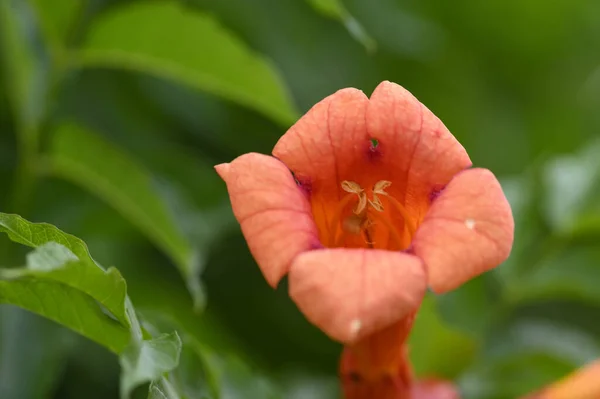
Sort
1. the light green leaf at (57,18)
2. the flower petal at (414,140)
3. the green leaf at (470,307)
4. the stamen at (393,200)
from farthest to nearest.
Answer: the green leaf at (470,307), the light green leaf at (57,18), the stamen at (393,200), the flower petal at (414,140)

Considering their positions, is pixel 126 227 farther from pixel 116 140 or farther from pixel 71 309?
pixel 71 309

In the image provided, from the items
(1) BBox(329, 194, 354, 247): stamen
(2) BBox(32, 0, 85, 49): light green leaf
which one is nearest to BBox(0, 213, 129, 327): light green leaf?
(1) BBox(329, 194, 354, 247): stamen

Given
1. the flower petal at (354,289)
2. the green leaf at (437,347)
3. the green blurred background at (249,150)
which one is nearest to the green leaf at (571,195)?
the green blurred background at (249,150)

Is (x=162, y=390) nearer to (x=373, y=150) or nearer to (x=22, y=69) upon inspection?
(x=373, y=150)

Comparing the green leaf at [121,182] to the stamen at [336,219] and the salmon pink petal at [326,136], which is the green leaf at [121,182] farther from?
the salmon pink petal at [326,136]

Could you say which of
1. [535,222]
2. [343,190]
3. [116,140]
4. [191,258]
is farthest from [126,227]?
[535,222]

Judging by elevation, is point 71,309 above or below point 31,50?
below

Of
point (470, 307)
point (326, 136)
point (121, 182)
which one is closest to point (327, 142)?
point (326, 136)
